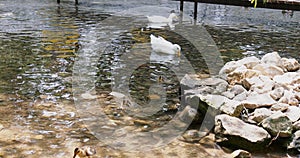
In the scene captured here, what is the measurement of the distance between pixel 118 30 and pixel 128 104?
5070 mm

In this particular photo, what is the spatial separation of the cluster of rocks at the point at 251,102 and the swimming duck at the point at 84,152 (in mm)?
1139

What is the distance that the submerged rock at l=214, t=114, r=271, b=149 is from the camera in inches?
123

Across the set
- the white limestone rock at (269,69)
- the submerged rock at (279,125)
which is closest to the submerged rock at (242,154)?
the submerged rock at (279,125)

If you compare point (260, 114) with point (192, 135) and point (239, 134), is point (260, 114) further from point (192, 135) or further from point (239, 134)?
point (192, 135)

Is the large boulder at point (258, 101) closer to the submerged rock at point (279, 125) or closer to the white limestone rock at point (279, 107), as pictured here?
the white limestone rock at point (279, 107)

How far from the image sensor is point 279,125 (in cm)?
325

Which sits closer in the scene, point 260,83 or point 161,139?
point 161,139

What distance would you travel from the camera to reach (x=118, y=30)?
29.1 ft

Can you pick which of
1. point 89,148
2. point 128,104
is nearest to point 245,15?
point 128,104

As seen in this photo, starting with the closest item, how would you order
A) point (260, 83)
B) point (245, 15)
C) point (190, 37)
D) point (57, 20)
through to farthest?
1. point (260, 83)
2. point (190, 37)
3. point (57, 20)
4. point (245, 15)

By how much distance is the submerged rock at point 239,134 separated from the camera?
10.2 feet

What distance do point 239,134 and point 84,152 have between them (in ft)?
4.40

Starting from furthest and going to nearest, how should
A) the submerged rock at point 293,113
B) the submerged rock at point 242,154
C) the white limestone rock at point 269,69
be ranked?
the white limestone rock at point 269,69, the submerged rock at point 293,113, the submerged rock at point 242,154

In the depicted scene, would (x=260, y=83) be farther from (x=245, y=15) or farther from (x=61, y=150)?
(x=245, y=15)
